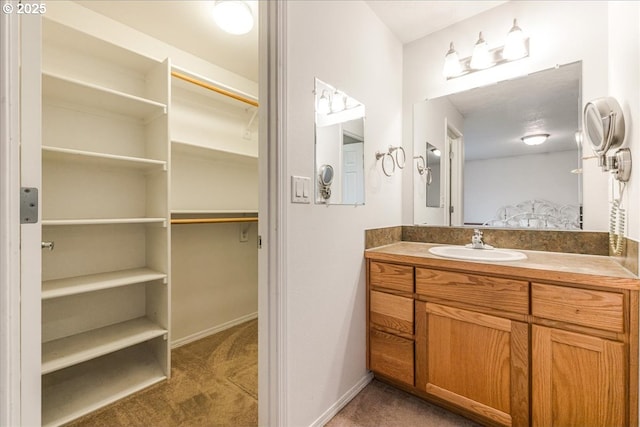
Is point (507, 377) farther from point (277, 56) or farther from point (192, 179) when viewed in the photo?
point (192, 179)

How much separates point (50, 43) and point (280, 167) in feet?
5.32

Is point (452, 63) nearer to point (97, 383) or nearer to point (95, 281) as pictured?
point (95, 281)

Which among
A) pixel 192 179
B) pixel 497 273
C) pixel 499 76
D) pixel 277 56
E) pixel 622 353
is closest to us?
pixel 622 353

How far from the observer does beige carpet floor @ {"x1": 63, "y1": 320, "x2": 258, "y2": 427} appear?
1.43 meters

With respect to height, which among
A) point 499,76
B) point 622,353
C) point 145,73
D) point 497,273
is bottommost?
point 622,353

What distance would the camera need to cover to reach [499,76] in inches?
69.9

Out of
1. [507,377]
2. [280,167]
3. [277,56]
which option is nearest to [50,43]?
[277,56]

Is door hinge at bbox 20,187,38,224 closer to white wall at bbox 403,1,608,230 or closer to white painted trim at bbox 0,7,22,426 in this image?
white painted trim at bbox 0,7,22,426

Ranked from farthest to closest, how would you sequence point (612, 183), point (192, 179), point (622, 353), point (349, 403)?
point (192, 179)
point (349, 403)
point (612, 183)
point (622, 353)

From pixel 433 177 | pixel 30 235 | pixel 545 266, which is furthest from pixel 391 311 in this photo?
pixel 30 235

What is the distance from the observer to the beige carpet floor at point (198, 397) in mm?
1434

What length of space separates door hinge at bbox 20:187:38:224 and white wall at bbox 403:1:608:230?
197 centimetres

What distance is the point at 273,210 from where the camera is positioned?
1174 millimetres

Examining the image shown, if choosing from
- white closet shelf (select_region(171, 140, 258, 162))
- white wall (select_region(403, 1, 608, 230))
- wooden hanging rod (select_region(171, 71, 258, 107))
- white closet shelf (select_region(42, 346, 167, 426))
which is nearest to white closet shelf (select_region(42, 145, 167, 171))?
white closet shelf (select_region(171, 140, 258, 162))
